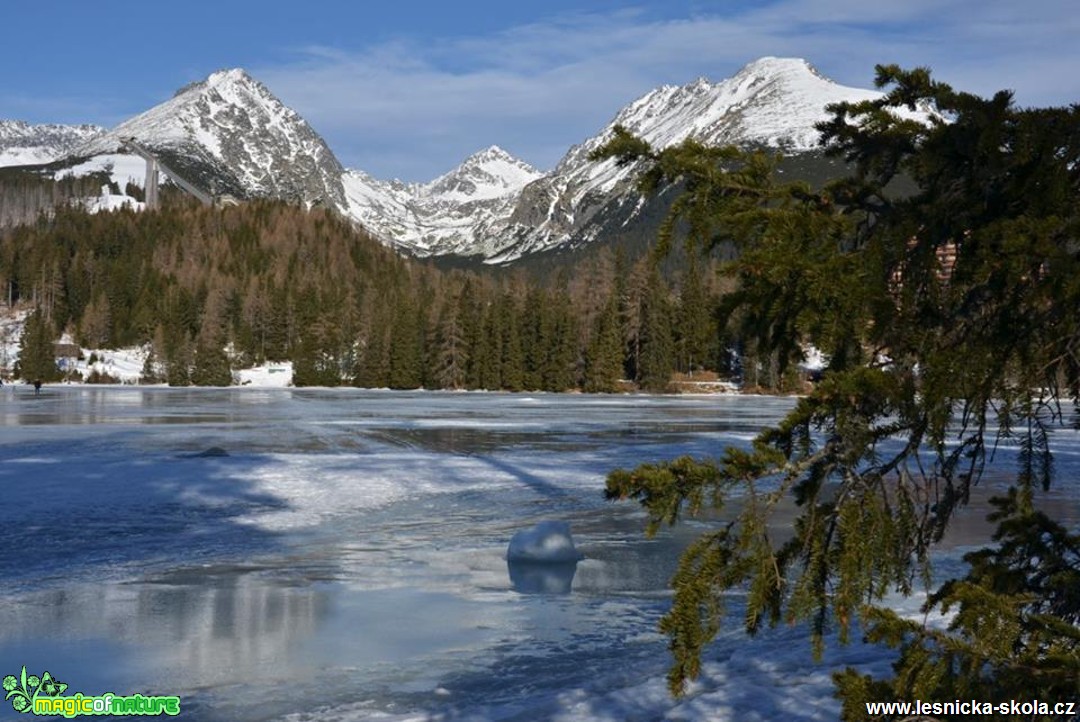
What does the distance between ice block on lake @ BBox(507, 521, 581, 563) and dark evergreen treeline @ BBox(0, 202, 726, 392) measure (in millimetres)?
74226

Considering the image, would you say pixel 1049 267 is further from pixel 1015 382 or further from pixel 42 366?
pixel 42 366

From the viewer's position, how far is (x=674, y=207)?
4414 mm

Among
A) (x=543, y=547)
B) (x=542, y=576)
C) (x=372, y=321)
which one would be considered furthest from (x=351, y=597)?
(x=372, y=321)

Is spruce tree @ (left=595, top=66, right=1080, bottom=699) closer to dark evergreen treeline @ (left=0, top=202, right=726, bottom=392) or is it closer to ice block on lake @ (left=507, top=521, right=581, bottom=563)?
ice block on lake @ (left=507, top=521, right=581, bottom=563)

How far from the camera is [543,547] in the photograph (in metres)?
13.3

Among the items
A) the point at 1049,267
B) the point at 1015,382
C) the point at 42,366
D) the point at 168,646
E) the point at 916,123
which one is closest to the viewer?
the point at 1049,267

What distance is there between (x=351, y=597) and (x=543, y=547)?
2966mm

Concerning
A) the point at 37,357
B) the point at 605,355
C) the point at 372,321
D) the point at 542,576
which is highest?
the point at 372,321

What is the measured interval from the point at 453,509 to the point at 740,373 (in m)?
96.0

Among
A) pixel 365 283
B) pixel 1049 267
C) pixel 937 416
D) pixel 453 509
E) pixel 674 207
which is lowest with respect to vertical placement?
pixel 453 509

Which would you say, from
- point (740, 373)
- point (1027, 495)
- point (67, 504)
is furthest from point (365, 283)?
point (1027, 495)

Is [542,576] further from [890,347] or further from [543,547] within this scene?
[890,347]

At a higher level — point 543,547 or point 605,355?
point 605,355

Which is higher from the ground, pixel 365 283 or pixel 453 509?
pixel 365 283
